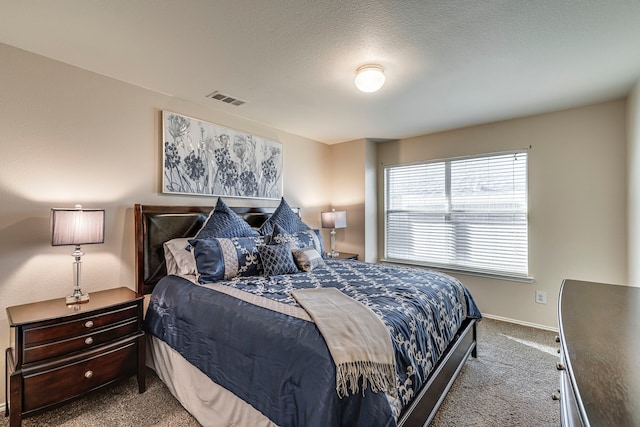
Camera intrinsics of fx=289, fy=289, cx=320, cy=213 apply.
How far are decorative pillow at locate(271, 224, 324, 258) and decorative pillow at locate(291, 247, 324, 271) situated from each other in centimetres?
12

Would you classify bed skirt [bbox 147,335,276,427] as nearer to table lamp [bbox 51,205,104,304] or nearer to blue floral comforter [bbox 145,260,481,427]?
blue floral comforter [bbox 145,260,481,427]

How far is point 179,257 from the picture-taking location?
249 centimetres

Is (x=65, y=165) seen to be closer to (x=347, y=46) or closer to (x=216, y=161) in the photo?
(x=216, y=161)

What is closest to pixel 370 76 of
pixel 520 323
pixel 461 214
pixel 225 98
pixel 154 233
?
pixel 225 98

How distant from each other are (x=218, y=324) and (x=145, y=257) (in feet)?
4.11

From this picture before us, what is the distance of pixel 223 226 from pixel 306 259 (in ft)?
2.80

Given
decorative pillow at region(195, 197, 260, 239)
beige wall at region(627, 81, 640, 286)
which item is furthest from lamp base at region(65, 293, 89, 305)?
beige wall at region(627, 81, 640, 286)

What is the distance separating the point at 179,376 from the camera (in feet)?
6.59

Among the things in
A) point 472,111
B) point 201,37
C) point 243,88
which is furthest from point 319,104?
point 472,111

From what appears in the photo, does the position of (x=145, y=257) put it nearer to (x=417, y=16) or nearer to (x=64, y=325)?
(x=64, y=325)

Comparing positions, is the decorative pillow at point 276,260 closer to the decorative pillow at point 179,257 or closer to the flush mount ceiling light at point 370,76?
the decorative pillow at point 179,257

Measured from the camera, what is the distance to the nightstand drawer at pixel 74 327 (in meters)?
1.72

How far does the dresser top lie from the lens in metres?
1.75

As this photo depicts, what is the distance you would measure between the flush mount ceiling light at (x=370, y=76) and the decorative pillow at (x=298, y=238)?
5.13 ft
